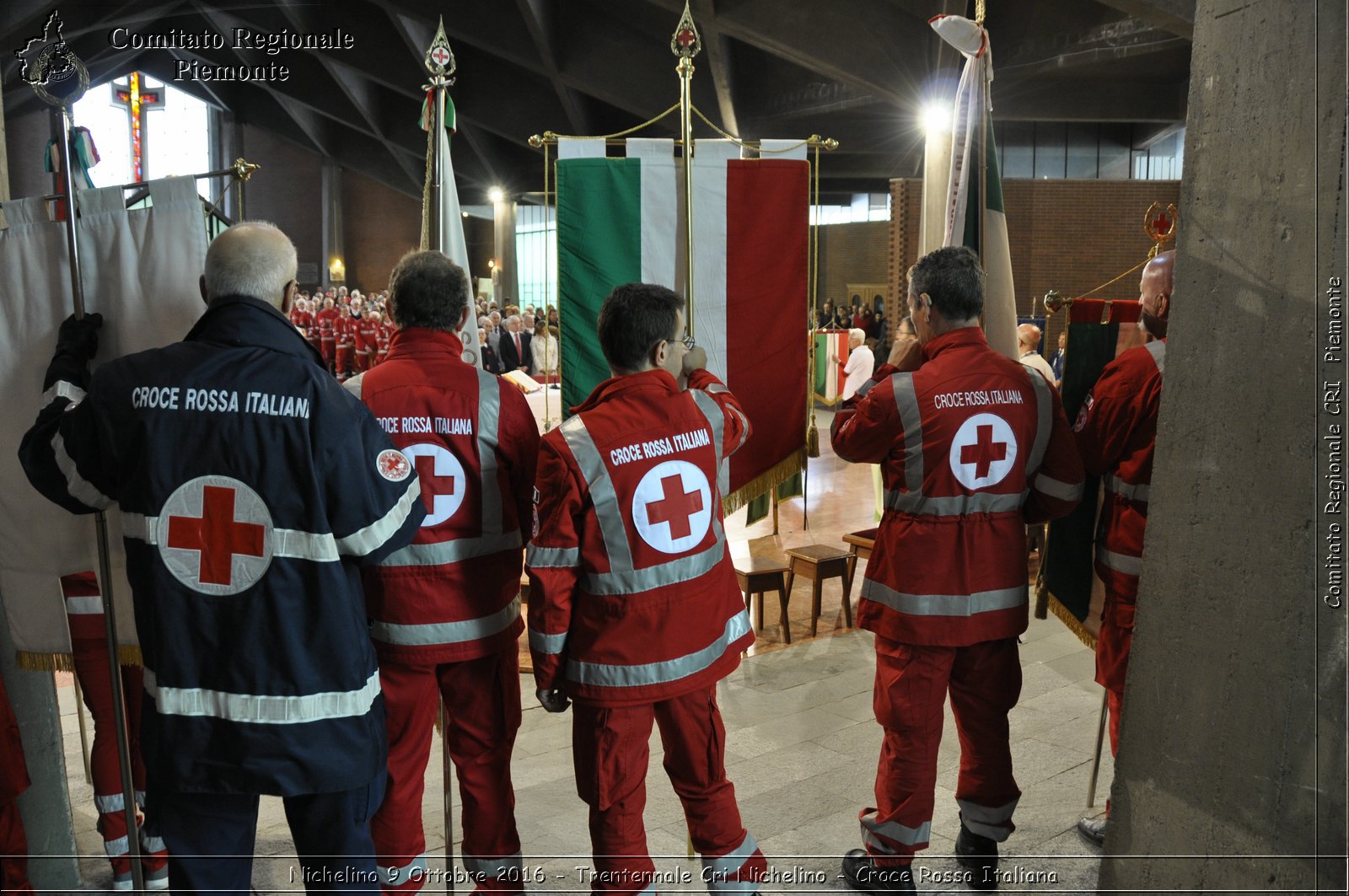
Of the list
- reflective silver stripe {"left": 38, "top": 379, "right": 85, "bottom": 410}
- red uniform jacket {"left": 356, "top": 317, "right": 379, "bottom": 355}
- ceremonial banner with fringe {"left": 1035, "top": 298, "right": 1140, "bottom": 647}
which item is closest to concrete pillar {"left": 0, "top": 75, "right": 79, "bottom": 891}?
reflective silver stripe {"left": 38, "top": 379, "right": 85, "bottom": 410}

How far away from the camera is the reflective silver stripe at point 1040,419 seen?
2777 millimetres

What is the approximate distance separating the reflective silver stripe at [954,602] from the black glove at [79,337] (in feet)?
6.91

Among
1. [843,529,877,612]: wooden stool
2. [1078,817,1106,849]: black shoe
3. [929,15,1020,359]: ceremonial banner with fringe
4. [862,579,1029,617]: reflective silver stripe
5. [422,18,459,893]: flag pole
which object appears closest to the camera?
[862,579,1029,617]: reflective silver stripe

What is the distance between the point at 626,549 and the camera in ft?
7.73

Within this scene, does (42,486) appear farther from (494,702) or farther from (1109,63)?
(1109,63)

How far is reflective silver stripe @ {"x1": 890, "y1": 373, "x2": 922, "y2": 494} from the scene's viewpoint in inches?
107

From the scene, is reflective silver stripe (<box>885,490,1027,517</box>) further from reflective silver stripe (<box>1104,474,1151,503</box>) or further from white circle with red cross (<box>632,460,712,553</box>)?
white circle with red cross (<box>632,460,712,553</box>)

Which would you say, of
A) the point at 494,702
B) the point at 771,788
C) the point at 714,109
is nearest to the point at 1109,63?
the point at 714,109

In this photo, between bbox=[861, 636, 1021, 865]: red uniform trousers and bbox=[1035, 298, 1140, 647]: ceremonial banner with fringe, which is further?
bbox=[1035, 298, 1140, 647]: ceremonial banner with fringe

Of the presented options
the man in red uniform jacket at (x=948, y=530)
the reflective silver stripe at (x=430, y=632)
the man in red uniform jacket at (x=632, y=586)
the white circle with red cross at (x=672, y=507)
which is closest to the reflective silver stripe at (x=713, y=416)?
the man in red uniform jacket at (x=632, y=586)

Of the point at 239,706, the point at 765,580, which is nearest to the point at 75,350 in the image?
Answer: the point at 239,706

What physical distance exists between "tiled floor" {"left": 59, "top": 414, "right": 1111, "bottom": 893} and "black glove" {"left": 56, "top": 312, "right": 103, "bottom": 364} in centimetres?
159

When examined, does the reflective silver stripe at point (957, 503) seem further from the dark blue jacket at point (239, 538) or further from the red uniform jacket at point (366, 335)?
the red uniform jacket at point (366, 335)

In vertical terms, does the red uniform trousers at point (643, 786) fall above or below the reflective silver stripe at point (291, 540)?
below
